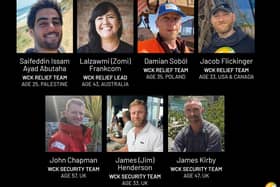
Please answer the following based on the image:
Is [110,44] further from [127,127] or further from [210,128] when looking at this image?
[210,128]

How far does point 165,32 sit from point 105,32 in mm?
480

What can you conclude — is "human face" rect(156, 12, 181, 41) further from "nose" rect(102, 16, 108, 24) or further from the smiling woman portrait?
"nose" rect(102, 16, 108, 24)

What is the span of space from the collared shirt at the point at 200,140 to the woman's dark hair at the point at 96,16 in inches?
38.0

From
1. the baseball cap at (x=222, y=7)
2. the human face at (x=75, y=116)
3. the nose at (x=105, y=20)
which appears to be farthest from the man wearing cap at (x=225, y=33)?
the human face at (x=75, y=116)

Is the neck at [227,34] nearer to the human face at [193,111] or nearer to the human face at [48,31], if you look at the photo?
the human face at [193,111]

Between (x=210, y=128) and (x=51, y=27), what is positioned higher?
(x=51, y=27)

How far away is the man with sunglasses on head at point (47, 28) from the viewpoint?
331cm

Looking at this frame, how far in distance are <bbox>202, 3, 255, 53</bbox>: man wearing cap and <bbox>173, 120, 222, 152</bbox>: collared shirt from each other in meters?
0.62

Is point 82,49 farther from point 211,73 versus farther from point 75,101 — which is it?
point 211,73

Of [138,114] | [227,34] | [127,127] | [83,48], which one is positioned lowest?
[127,127]

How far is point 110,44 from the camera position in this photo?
130 inches

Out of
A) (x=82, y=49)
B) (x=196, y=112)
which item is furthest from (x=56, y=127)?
(x=196, y=112)

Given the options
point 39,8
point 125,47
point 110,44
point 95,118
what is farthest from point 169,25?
point 39,8

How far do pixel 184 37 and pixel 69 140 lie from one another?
1.25 metres
